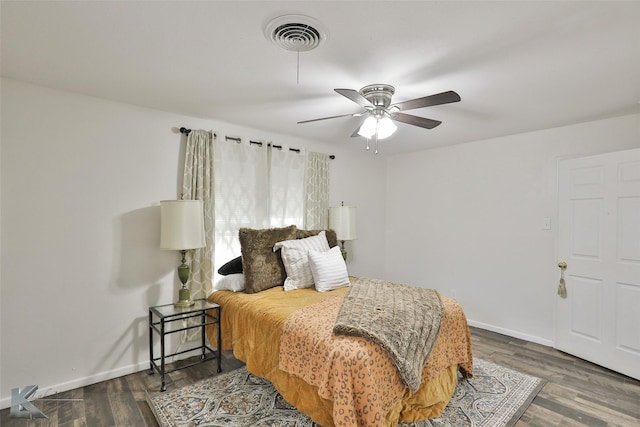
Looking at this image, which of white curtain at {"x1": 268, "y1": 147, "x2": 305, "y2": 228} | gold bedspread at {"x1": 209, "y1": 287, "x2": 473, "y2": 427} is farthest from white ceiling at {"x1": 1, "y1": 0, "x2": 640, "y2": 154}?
gold bedspread at {"x1": 209, "y1": 287, "x2": 473, "y2": 427}

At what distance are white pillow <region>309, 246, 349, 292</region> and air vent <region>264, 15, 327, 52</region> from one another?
1921 millimetres

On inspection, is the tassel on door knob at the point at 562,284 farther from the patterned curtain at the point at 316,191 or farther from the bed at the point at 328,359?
the patterned curtain at the point at 316,191

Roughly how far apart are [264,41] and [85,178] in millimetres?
1956

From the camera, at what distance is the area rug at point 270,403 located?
7.23 feet

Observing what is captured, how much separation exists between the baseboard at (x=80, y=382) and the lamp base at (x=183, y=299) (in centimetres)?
62

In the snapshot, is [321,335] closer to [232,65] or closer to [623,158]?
[232,65]

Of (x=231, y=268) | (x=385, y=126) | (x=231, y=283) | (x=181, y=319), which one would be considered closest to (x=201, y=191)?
(x=231, y=268)

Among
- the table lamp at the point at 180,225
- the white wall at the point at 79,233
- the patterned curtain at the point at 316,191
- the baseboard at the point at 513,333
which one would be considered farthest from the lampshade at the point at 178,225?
the baseboard at the point at 513,333

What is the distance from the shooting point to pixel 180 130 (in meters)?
3.16

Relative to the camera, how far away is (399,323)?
2135 mm

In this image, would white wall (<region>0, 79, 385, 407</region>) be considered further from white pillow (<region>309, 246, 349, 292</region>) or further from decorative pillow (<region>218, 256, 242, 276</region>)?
white pillow (<region>309, 246, 349, 292</region>)

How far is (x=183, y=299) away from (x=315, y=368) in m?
1.56

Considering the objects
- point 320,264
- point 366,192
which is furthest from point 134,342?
point 366,192

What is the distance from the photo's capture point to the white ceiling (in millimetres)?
1587
